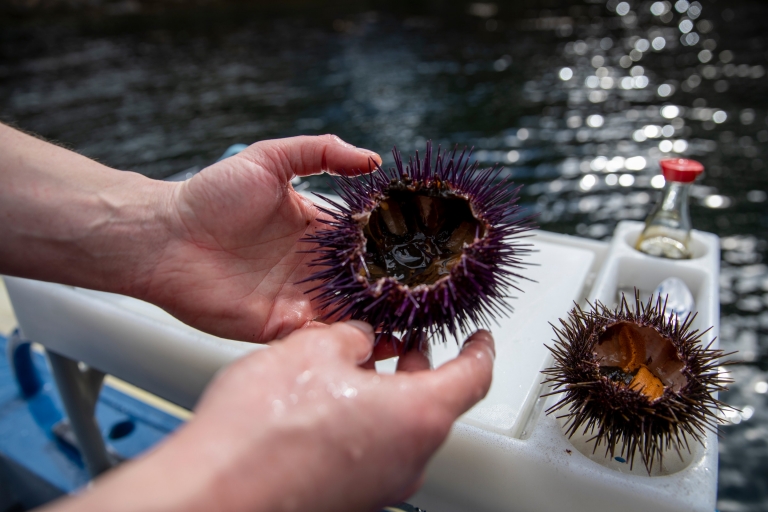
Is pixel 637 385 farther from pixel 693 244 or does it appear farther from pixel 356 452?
pixel 693 244

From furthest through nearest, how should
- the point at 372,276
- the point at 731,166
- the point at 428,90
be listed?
the point at 428,90
the point at 731,166
the point at 372,276

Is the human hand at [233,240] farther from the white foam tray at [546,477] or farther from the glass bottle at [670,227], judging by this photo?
the glass bottle at [670,227]

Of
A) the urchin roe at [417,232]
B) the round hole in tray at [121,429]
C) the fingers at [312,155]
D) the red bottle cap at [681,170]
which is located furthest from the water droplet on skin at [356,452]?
the round hole in tray at [121,429]

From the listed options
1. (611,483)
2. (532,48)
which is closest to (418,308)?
(611,483)

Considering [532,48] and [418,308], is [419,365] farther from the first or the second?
[532,48]

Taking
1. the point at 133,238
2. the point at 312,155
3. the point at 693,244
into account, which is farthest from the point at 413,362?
the point at 693,244

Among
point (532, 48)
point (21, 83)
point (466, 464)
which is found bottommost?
point (466, 464)

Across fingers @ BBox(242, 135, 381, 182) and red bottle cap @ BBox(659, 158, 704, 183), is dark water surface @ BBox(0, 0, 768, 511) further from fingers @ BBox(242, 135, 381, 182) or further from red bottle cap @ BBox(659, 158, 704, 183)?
fingers @ BBox(242, 135, 381, 182)
